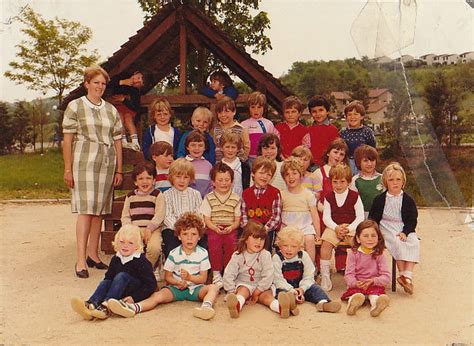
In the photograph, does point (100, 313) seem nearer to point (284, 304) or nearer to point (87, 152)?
point (284, 304)

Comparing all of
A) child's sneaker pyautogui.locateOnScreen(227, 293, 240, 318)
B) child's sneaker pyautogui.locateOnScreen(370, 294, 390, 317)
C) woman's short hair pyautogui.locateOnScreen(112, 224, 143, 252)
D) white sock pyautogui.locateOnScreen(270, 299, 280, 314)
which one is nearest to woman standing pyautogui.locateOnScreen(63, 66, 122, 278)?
woman's short hair pyautogui.locateOnScreen(112, 224, 143, 252)

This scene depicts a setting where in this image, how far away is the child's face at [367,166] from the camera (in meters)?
6.25

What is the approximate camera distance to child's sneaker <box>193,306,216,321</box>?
189 inches

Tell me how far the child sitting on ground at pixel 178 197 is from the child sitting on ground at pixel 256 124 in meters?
1.08

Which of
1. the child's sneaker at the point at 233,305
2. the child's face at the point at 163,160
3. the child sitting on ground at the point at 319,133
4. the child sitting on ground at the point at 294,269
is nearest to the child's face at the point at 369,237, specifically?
the child sitting on ground at the point at 294,269

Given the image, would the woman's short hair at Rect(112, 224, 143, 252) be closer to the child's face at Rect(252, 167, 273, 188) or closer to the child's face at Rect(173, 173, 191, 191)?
the child's face at Rect(173, 173, 191, 191)

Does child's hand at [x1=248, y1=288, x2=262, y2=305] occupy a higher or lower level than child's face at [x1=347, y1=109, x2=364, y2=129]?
lower

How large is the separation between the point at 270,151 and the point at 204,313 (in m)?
2.16

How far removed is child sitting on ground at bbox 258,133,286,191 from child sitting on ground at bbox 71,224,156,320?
1.83 m

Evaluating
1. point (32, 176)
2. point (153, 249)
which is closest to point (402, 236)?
point (153, 249)

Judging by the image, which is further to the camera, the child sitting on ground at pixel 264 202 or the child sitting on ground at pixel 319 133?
the child sitting on ground at pixel 319 133

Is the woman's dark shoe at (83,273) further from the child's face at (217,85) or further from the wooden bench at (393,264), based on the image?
the child's face at (217,85)

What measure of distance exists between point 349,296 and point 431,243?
12.4 ft

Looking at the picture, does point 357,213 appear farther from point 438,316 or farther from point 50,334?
point 50,334
